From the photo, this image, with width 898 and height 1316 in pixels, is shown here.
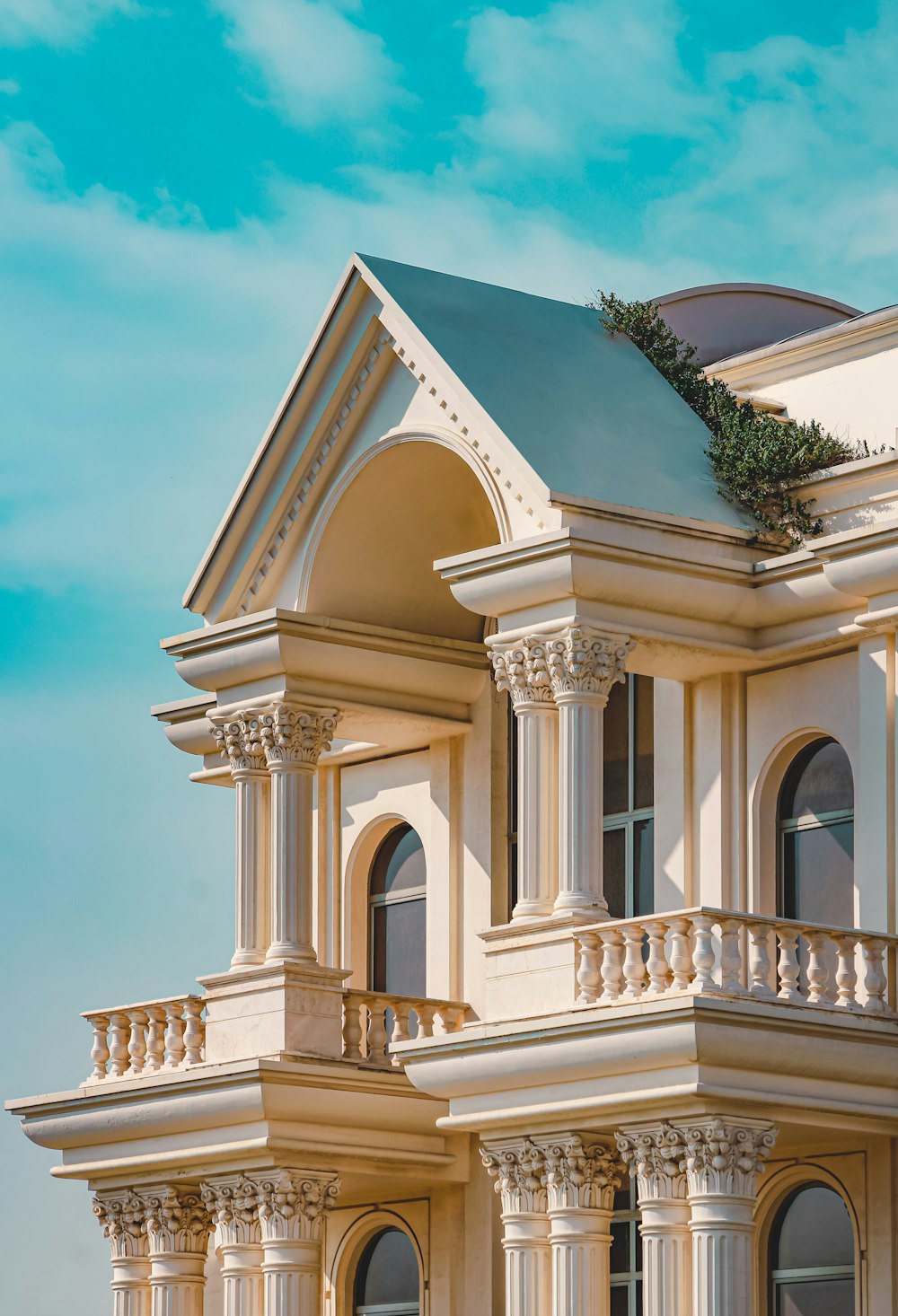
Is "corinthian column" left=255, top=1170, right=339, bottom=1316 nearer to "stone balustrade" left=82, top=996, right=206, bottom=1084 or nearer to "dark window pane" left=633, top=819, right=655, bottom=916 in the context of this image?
"stone balustrade" left=82, top=996, right=206, bottom=1084

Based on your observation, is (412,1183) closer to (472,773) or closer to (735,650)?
(472,773)

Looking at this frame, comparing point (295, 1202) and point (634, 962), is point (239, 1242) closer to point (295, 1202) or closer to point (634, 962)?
point (295, 1202)

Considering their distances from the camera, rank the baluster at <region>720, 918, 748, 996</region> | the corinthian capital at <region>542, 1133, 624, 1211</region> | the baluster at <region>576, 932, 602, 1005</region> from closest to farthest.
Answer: the baluster at <region>720, 918, 748, 996</region> → the baluster at <region>576, 932, 602, 1005</region> → the corinthian capital at <region>542, 1133, 624, 1211</region>

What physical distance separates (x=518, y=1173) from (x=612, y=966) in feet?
6.37

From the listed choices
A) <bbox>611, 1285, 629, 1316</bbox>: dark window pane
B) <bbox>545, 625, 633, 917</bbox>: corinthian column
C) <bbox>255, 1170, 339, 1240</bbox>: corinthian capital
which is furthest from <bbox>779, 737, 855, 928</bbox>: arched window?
<bbox>255, 1170, 339, 1240</bbox>: corinthian capital

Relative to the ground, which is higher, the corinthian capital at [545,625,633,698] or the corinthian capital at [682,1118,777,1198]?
the corinthian capital at [545,625,633,698]

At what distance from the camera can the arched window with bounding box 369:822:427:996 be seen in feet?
94.9

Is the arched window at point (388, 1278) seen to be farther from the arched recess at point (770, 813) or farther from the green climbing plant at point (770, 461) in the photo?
the green climbing plant at point (770, 461)

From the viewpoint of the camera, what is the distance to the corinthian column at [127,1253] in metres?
27.6

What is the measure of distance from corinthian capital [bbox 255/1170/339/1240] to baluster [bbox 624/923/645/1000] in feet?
15.1

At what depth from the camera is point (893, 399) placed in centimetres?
2586

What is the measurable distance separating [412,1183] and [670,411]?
724 cm

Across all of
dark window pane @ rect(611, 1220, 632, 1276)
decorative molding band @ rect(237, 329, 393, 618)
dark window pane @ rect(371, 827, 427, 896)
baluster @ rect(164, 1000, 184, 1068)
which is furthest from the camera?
dark window pane @ rect(371, 827, 427, 896)

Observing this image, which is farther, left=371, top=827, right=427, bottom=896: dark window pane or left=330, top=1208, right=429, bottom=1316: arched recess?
left=371, top=827, right=427, bottom=896: dark window pane
